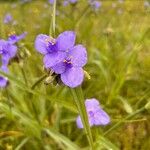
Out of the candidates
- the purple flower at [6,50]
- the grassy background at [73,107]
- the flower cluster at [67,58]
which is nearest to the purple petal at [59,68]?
the flower cluster at [67,58]

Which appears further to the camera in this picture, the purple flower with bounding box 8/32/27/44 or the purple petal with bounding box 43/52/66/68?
the purple flower with bounding box 8/32/27/44

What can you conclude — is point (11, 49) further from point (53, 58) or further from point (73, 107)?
point (53, 58)

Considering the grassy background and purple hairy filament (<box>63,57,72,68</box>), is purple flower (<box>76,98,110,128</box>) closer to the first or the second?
the grassy background

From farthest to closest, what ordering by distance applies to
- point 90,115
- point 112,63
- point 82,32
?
point 82,32 → point 112,63 → point 90,115

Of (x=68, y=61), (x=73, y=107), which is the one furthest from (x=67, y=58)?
(x=73, y=107)

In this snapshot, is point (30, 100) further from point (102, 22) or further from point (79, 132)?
point (102, 22)

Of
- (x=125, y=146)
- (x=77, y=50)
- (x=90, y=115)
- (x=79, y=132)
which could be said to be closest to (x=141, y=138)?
(x=125, y=146)

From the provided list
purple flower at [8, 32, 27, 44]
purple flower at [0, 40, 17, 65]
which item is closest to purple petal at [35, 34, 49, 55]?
purple flower at [0, 40, 17, 65]
